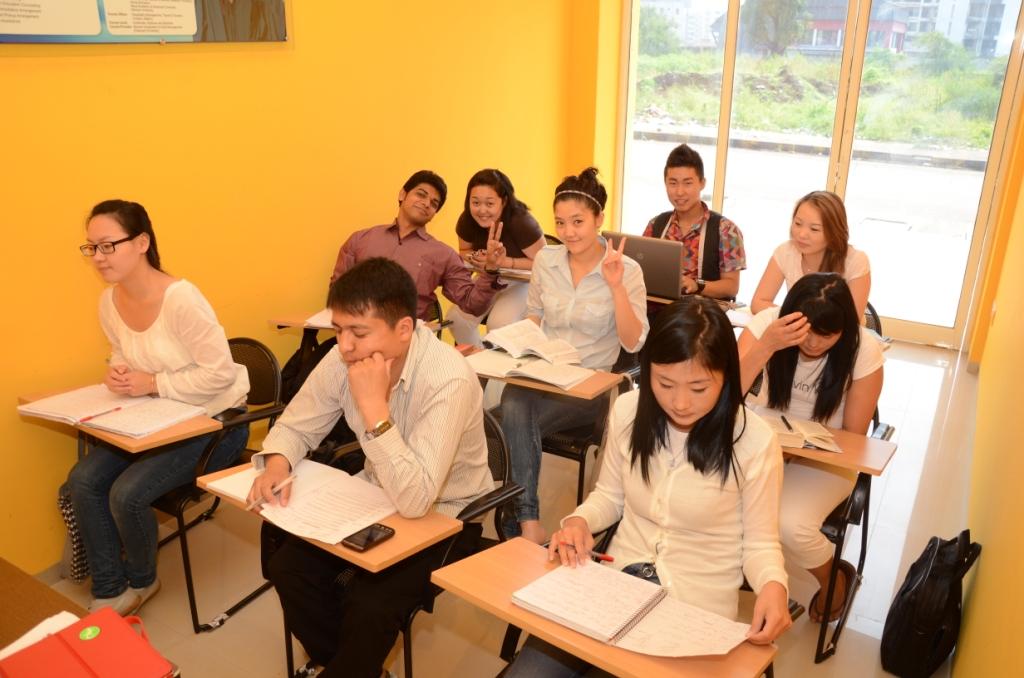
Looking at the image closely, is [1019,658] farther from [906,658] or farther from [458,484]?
[458,484]

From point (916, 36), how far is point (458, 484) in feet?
16.8

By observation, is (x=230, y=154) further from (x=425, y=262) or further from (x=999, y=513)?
(x=999, y=513)

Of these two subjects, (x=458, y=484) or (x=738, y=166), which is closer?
(x=458, y=484)

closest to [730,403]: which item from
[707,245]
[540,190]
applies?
[707,245]

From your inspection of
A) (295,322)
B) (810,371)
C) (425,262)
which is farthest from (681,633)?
(425,262)

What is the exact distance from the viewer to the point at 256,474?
2.27 metres

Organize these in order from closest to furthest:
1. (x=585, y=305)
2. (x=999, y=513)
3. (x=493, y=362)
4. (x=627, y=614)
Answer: (x=627, y=614)
(x=999, y=513)
(x=493, y=362)
(x=585, y=305)

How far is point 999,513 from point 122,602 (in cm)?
292

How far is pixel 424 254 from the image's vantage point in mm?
4094

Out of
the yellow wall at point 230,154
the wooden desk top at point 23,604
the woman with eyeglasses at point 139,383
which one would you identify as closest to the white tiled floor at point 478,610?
the woman with eyeglasses at point 139,383

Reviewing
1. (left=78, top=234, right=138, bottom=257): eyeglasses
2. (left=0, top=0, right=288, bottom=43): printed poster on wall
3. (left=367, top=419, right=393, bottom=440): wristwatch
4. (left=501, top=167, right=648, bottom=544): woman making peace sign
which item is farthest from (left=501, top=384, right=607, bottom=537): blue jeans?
(left=0, top=0, right=288, bottom=43): printed poster on wall

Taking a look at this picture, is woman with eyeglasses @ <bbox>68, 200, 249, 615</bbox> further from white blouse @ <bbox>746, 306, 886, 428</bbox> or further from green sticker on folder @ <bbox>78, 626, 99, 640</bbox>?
white blouse @ <bbox>746, 306, 886, 428</bbox>

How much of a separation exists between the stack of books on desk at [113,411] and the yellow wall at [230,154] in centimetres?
36

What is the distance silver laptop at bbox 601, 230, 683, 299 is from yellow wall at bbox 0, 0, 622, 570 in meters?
1.57
